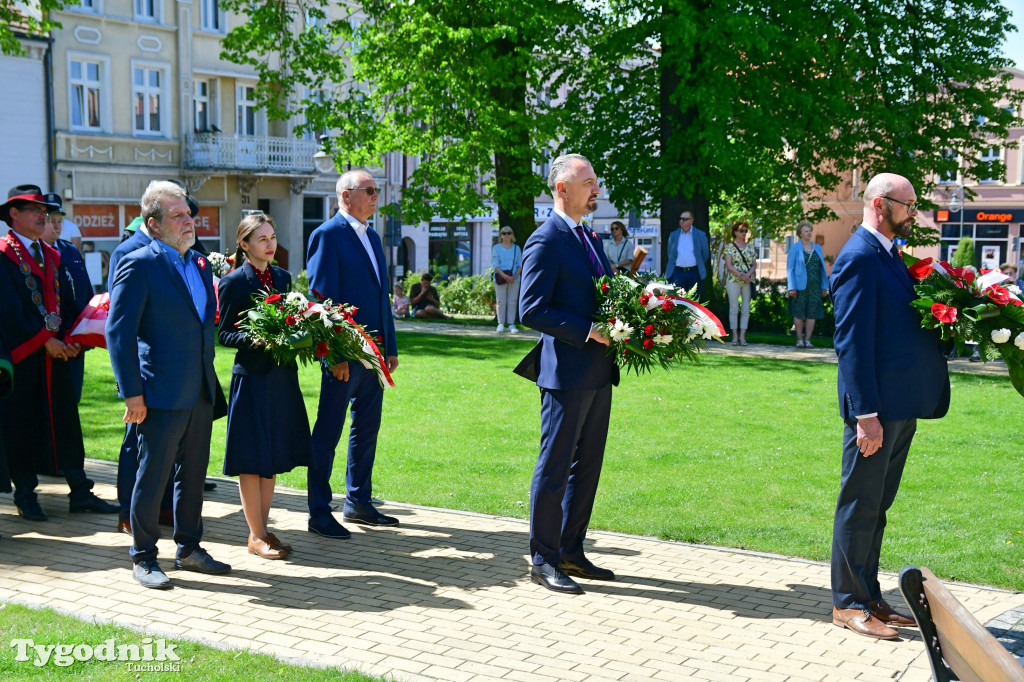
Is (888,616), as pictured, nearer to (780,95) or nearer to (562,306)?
(562,306)

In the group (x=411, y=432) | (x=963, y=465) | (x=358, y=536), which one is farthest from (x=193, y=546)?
(x=963, y=465)

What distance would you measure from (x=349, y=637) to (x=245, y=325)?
205cm

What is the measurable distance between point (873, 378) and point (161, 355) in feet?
12.3

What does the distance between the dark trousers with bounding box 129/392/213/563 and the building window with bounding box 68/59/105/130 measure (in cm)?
3329

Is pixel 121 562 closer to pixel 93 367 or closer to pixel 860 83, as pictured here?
pixel 93 367

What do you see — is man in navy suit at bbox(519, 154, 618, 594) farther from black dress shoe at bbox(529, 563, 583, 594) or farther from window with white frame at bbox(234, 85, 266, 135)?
window with white frame at bbox(234, 85, 266, 135)

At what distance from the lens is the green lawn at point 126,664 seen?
15.7 ft

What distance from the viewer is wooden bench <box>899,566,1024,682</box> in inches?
105

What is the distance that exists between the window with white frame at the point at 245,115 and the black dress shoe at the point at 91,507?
3521cm

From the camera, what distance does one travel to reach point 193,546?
6.53m

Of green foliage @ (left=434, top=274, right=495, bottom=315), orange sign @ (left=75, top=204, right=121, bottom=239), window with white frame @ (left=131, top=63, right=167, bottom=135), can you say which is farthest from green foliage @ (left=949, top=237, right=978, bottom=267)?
orange sign @ (left=75, top=204, right=121, bottom=239)

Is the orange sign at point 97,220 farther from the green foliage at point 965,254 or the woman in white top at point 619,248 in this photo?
the green foliage at point 965,254

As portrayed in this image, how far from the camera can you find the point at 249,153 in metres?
41.0

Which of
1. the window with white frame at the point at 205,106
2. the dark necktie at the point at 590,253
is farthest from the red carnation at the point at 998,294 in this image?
the window with white frame at the point at 205,106
